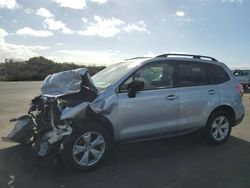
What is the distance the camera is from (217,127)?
23.6ft

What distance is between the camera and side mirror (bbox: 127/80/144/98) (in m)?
5.85

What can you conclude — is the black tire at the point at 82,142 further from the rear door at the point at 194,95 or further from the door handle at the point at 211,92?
the door handle at the point at 211,92

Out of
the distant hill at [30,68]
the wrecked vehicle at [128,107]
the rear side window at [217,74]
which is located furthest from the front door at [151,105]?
the distant hill at [30,68]

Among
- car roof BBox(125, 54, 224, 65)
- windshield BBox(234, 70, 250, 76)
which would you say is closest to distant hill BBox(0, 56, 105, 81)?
windshield BBox(234, 70, 250, 76)

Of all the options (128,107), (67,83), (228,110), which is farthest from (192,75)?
(67,83)

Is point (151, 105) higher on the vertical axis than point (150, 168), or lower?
higher

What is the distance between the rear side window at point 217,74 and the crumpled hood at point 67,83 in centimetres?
272

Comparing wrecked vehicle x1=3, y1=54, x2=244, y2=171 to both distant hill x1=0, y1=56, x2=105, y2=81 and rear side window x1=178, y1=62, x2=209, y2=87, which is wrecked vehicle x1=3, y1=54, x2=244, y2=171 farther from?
distant hill x1=0, y1=56, x2=105, y2=81

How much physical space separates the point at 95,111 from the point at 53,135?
2.47ft

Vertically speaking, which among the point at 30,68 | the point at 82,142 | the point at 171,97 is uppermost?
the point at 30,68

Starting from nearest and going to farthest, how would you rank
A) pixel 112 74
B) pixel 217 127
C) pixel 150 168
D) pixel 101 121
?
pixel 101 121 < pixel 150 168 < pixel 112 74 < pixel 217 127

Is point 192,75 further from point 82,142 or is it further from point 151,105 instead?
point 82,142

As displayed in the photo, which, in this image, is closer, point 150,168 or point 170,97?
point 150,168

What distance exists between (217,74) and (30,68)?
4040 cm
